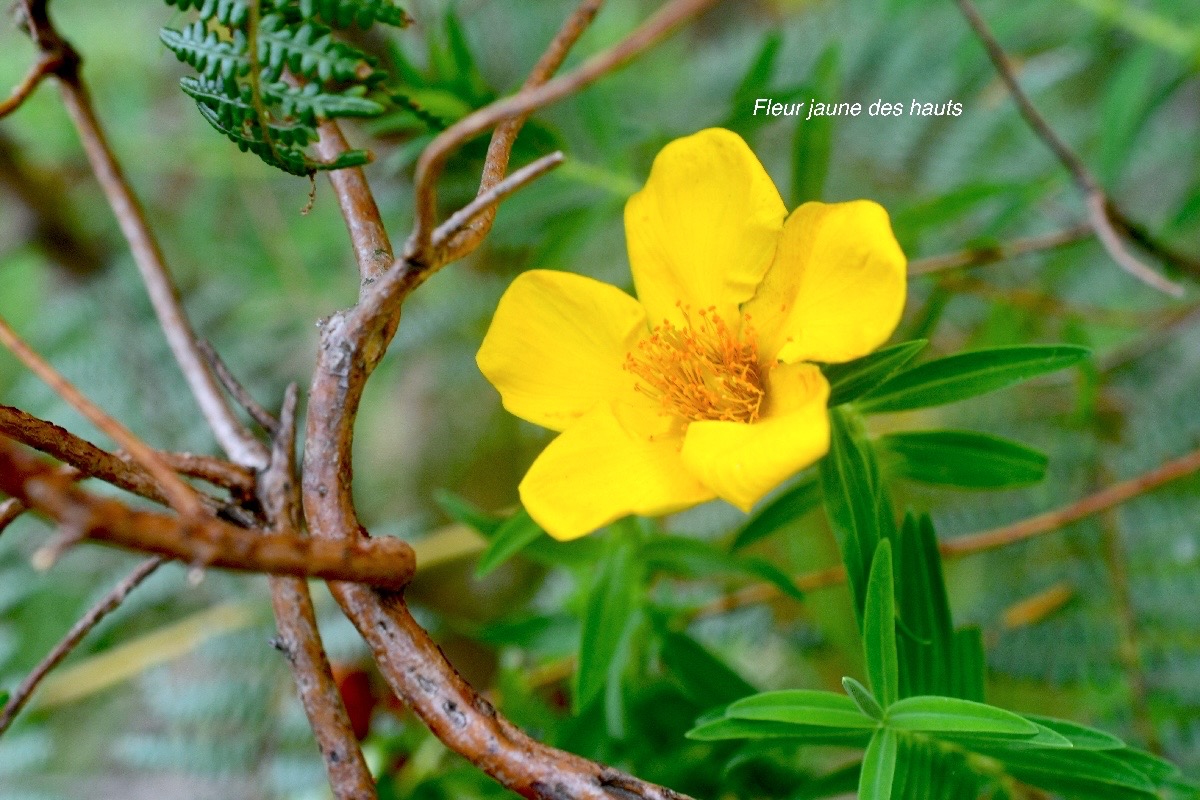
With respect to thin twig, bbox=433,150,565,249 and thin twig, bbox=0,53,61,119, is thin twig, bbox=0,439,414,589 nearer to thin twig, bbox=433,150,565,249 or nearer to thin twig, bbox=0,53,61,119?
thin twig, bbox=433,150,565,249

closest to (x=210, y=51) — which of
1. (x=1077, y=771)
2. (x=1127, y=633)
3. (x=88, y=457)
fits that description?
(x=88, y=457)

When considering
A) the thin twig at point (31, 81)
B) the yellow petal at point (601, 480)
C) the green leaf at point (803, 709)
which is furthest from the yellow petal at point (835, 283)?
the thin twig at point (31, 81)

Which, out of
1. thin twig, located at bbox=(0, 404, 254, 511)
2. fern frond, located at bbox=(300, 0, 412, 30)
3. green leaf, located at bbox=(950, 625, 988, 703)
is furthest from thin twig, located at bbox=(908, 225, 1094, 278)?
thin twig, located at bbox=(0, 404, 254, 511)

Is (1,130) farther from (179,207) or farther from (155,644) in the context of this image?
(155,644)

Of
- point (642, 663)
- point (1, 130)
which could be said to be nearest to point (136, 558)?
point (1, 130)

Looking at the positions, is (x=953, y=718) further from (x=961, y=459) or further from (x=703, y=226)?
(x=703, y=226)

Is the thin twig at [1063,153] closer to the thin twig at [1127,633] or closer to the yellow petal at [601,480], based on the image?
the thin twig at [1127,633]
